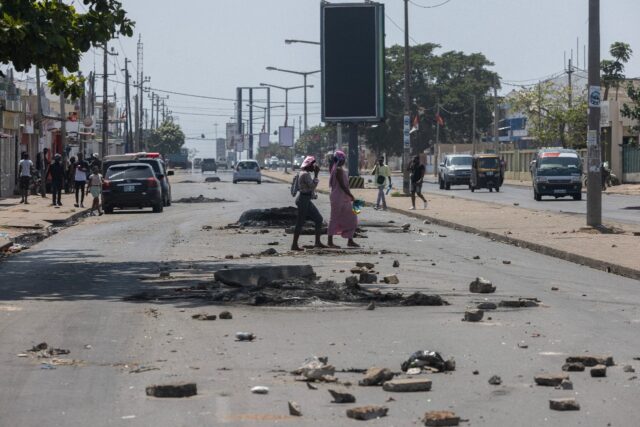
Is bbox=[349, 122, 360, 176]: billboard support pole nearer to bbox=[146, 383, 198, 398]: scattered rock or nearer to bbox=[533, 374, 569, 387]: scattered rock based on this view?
bbox=[533, 374, 569, 387]: scattered rock

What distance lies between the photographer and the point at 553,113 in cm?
9969

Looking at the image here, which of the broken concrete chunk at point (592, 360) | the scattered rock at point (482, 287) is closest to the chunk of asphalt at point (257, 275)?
the scattered rock at point (482, 287)

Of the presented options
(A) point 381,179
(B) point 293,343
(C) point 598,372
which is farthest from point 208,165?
(C) point 598,372

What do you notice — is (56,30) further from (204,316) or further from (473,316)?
(473,316)

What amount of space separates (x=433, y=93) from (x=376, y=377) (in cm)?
12124

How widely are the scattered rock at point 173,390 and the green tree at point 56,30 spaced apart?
11.0m

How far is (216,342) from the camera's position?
10969 millimetres

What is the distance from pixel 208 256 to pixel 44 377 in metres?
12.2

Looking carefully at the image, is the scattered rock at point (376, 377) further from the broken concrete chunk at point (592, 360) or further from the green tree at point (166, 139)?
the green tree at point (166, 139)

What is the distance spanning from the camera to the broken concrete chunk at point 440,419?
7.30 meters

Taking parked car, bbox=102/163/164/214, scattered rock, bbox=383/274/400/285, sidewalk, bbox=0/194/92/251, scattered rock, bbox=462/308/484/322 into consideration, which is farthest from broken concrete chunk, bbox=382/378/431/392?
parked car, bbox=102/163/164/214

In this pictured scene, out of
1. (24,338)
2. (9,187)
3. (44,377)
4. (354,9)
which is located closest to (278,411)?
(44,377)

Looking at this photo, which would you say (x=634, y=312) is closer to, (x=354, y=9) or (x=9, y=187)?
(x=9, y=187)

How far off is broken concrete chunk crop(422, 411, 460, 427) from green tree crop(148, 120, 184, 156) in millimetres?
179830
